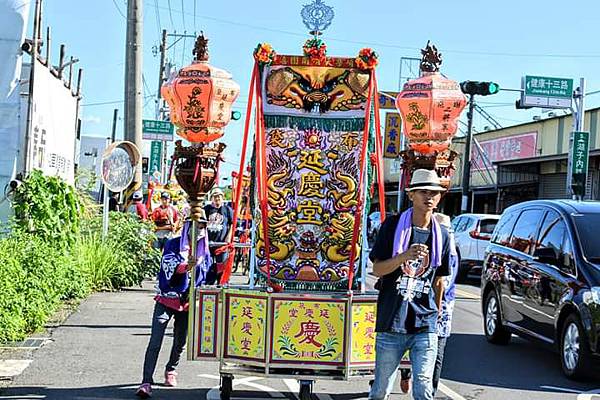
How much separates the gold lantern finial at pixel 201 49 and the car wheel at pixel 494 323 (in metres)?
5.61

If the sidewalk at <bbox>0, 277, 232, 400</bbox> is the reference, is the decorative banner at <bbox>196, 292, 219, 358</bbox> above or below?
above

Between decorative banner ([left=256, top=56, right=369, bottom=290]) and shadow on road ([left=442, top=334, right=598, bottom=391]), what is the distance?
2300 mm

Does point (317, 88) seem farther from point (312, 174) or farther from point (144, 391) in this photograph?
point (144, 391)

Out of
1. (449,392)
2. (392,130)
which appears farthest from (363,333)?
(392,130)

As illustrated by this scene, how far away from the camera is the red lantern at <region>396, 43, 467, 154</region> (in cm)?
711

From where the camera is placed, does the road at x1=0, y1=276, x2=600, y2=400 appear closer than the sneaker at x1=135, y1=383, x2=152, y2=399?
No

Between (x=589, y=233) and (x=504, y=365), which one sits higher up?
(x=589, y=233)

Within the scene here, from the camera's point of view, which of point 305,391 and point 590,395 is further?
point 590,395

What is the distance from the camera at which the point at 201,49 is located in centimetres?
727

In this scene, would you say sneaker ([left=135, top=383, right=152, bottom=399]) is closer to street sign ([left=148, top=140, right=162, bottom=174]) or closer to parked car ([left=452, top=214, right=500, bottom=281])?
parked car ([left=452, top=214, right=500, bottom=281])

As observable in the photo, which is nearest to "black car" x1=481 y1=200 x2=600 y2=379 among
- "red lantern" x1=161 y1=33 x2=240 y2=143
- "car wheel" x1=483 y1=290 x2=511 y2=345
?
"car wheel" x1=483 y1=290 x2=511 y2=345

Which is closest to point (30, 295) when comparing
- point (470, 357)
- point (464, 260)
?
point (470, 357)

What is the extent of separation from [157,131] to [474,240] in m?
12.5

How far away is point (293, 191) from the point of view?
757 centimetres
